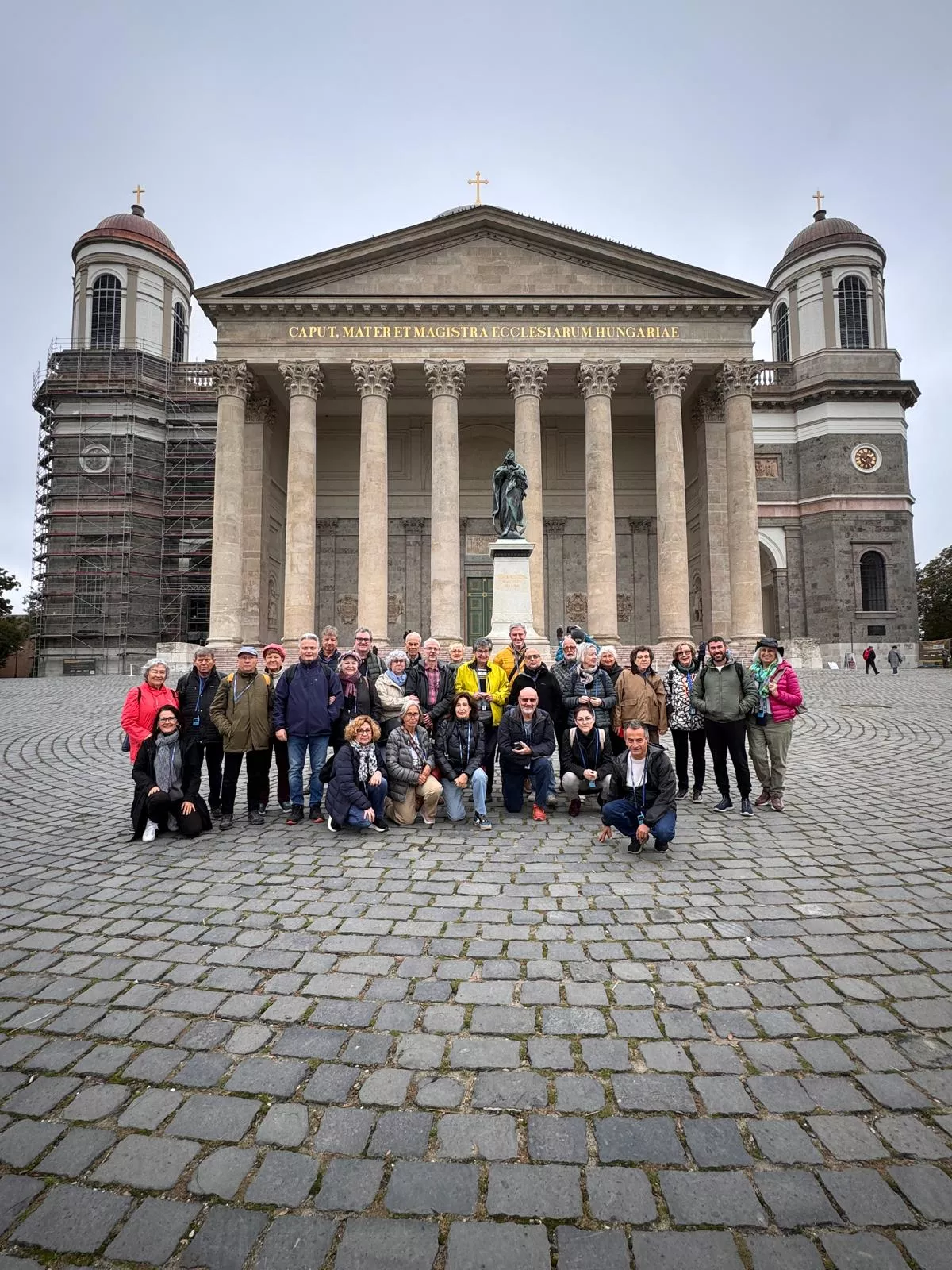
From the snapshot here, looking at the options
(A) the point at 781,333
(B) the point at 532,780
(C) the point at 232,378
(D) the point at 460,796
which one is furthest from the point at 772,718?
(A) the point at 781,333

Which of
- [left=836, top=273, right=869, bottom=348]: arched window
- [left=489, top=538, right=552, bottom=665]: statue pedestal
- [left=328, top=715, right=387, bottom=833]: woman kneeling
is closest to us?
[left=328, top=715, right=387, bottom=833]: woman kneeling

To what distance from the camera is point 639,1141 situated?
227cm

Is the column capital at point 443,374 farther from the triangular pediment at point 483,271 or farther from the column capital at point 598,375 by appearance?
the column capital at point 598,375

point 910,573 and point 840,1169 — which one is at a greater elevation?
point 910,573

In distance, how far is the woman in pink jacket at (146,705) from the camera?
20.8ft

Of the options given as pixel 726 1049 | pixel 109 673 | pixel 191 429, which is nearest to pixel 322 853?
pixel 726 1049

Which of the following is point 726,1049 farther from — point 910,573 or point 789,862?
point 910,573

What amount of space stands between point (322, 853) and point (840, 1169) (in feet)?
13.7

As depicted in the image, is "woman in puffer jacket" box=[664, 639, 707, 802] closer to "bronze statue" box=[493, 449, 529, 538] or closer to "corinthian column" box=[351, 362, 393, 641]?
"bronze statue" box=[493, 449, 529, 538]

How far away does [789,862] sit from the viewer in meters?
5.17

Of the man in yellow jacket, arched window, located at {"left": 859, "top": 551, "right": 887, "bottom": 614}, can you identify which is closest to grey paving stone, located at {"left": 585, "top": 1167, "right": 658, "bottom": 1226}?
the man in yellow jacket

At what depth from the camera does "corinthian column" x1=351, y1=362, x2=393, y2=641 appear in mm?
22984

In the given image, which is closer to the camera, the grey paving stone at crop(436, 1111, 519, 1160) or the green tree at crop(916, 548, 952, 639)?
the grey paving stone at crop(436, 1111, 519, 1160)

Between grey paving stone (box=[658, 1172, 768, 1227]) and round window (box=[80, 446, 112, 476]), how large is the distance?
1447 inches
